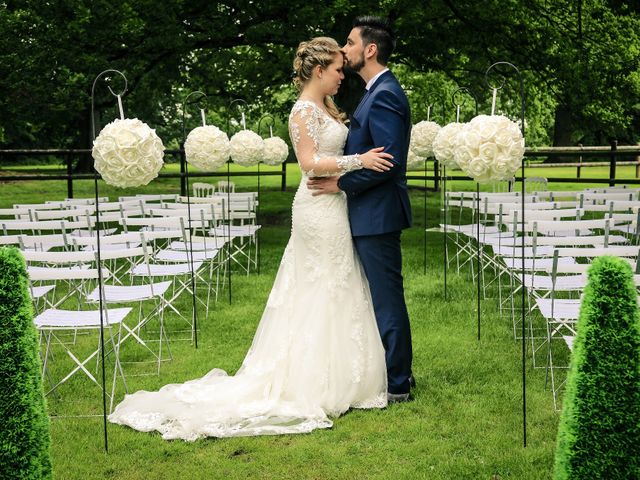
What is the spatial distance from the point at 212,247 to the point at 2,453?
5972 millimetres

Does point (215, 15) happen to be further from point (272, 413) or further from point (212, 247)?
point (272, 413)

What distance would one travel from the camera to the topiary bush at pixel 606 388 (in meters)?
3.02

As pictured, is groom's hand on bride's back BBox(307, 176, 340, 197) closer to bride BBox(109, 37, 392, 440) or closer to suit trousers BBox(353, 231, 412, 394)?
bride BBox(109, 37, 392, 440)

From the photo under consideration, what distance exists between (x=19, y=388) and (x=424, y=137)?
680cm

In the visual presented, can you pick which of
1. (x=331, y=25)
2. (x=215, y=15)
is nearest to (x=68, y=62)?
(x=215, y=15)

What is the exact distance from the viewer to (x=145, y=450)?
15.1 feet

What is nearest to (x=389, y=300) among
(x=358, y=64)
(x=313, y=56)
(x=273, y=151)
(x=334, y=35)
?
(x=358, y=64)

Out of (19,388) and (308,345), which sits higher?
(19,388)

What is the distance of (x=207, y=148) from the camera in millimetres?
8312

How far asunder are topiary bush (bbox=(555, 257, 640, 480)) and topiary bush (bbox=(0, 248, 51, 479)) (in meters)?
2.09

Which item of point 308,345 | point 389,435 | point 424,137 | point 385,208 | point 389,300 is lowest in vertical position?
point 389,435

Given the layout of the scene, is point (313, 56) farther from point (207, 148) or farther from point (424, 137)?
point (424, 137)

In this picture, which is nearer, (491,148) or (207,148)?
(491,148)

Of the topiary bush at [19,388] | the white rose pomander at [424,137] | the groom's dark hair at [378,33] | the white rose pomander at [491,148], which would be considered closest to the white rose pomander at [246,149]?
the white rose pomander at [424,137]
